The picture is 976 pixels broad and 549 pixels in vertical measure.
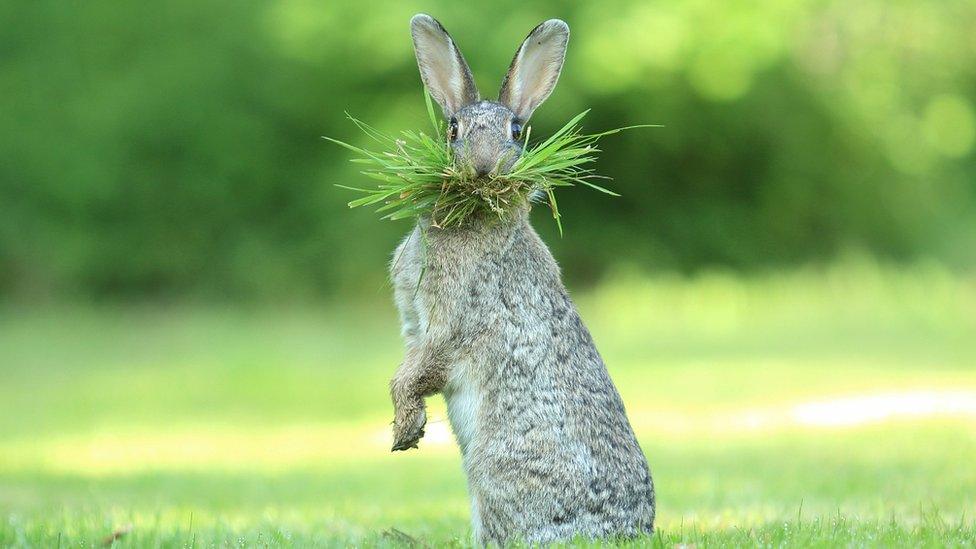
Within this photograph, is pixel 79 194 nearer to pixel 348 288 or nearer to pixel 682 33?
pixel 348 288

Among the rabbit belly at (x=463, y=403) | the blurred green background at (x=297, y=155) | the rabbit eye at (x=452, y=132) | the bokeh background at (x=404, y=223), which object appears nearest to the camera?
the rabbit belly at (x=463, y=403)

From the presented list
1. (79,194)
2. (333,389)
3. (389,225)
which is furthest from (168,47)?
(333,389)

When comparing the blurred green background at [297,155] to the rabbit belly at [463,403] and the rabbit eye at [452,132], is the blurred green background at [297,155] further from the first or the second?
the rabbit belly at [463,403]

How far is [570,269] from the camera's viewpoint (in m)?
21.0

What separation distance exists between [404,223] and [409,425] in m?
14.3

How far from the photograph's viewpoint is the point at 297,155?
2162 cm

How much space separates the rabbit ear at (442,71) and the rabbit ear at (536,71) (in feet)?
0.57

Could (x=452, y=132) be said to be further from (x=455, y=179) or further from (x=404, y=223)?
(x=404, y=223)

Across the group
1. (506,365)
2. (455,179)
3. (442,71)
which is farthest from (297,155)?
(506,365)

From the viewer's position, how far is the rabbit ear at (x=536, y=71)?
579 cm

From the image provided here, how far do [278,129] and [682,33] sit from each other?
7081 millimetres

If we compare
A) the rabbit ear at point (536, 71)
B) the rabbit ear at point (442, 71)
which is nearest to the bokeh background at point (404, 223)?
the rabbit ear at point (536, 71)

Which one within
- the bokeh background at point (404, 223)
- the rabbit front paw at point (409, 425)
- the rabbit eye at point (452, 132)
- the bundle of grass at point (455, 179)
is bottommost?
the rabbit front paw at point (409, 425)

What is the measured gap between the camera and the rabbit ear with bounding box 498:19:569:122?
5789mm
